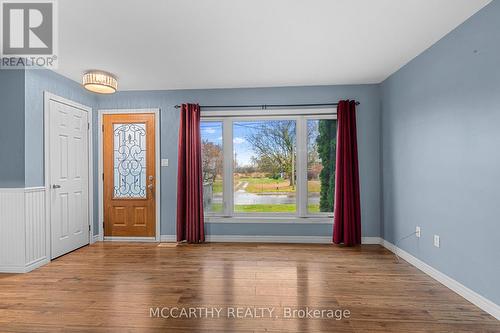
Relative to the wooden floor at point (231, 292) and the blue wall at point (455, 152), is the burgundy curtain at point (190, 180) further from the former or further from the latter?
the blue wall at point (455, 152)

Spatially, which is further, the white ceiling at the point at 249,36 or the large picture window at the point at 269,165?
the large picture window at the point at 269,165

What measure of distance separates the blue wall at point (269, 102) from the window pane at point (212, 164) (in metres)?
0.35

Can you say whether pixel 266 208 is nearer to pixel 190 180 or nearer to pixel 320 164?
pixel 320 164

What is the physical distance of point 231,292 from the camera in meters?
2.61

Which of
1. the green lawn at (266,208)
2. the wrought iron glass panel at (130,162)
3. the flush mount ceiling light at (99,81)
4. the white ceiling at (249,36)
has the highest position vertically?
the white ceiling at (249,36)

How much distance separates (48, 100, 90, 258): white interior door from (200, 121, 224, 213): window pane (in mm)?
1890

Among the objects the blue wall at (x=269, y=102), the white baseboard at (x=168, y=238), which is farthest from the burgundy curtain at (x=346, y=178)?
the white baseboard at (x=168, y=238)

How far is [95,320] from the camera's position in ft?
7.06

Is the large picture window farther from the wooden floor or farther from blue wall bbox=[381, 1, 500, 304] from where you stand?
blue wall bbox=[381, 1, 500, 304]

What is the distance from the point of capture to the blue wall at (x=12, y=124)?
319cm

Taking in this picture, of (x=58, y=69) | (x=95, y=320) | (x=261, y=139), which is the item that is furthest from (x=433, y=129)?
(x=58, y=69)

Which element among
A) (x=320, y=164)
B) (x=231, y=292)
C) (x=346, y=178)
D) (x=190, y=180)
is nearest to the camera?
(x=231, y=292)

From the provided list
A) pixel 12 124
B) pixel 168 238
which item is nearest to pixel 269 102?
pixel 168 238

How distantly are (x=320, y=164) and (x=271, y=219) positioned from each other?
1.22 metres
